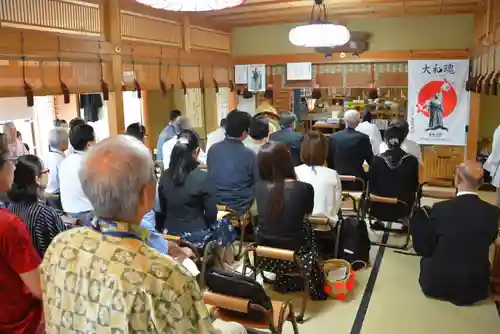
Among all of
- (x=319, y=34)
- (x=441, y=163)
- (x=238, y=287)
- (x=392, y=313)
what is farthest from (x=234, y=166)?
(x=441, y=163)

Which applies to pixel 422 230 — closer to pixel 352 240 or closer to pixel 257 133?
pixel 352 240

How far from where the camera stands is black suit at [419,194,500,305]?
10.6ft

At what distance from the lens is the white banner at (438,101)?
6387 mm

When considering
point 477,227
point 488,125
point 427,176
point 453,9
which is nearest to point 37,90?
point 477,227

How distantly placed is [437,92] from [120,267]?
6.16m

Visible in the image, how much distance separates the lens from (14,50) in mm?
3662

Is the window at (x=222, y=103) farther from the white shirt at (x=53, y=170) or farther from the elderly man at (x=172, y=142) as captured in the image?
the white shirt at (x=53, y=170)

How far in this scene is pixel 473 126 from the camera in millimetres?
6402

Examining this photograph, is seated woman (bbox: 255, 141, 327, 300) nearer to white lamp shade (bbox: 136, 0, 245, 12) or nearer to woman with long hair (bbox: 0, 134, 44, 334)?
white lamp shade (bbox: 136, 0, 245, 12)

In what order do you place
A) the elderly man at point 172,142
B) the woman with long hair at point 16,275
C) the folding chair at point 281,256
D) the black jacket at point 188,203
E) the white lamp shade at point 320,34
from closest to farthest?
the woman with long hair at point 16,275 → the folding chair at point 281,256 → the black jacket at point 188,203 → the white lamp shade at point 320,34 → the elderly man at point 172,142

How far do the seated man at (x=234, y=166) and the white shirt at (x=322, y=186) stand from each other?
22.5 inches

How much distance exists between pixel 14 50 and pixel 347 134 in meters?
3.25

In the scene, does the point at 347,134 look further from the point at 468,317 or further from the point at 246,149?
the point at 468,317

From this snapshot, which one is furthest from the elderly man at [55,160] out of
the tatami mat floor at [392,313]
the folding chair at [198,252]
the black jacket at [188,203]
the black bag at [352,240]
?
the black bag at [352,240]
